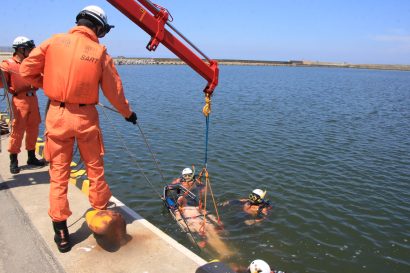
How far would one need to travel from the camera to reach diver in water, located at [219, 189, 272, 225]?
870cm

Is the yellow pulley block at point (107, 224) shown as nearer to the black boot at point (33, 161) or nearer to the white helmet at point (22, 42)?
the black boot at point (33, 161)

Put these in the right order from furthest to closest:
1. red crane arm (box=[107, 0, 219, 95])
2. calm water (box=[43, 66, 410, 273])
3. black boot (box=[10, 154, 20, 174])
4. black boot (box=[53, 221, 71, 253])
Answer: calm water (box=[43, 66, 410, 273])
black boot (box=[10, 154, 20, 174])
red crane arm (box=[107, 0, 219, 95])
black boot (box=[53, 221, 71, 253])

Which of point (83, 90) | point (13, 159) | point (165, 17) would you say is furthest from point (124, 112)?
point (13, 159)

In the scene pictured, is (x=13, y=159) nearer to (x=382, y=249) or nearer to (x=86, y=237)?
(x=86, y=237)

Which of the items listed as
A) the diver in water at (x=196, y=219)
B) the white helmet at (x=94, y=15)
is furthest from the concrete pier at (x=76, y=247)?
the white helmet at (x=94, y=15)

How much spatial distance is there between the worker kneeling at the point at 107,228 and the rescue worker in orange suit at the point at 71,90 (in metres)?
0.35

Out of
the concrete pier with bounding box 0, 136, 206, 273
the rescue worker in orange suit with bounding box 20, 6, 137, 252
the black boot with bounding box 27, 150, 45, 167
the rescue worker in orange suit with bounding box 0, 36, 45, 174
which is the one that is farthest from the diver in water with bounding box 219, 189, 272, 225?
the rescue worker in orange suit with bounding box 0, 36, 45, 174

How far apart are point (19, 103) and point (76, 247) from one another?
3.39 meters

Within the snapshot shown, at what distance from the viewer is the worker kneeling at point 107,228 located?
4.13 m

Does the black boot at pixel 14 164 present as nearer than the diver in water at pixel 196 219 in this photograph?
Yes

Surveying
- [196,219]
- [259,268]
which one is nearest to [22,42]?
[196,219]

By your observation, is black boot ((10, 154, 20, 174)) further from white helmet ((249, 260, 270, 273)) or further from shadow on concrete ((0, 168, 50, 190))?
white helmet ((249, 260, 270, 273))

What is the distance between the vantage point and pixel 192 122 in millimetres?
20047

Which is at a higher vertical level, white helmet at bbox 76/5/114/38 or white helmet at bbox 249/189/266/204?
white helmet at bbox 76/5/114/38
